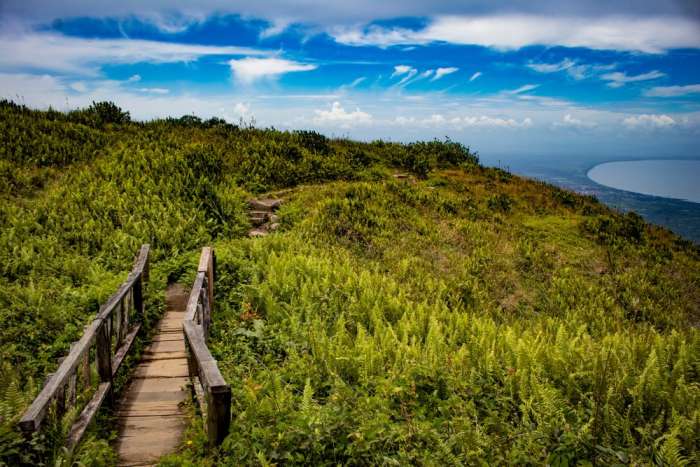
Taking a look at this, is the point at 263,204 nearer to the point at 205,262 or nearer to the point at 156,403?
the point at 205,262

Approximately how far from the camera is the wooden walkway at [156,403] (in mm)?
5352

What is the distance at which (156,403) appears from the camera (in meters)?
6.36

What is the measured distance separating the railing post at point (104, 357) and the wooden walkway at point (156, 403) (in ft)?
1.73

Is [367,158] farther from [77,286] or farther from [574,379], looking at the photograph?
[574,379]

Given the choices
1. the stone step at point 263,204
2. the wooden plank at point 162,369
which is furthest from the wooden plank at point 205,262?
the stone step at point 263,204

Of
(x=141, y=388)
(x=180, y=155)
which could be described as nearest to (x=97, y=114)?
(x=180, y=155)

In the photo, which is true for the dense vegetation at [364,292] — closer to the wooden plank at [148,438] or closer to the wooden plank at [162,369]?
the wooden plank at [148,438]

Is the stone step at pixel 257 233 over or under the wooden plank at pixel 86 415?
over

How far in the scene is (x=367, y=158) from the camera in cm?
2438

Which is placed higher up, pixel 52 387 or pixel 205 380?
pixel 52 387

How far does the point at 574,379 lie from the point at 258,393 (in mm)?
4410

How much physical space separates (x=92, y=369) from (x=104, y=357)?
2.89ft

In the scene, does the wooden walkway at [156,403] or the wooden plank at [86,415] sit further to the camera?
the wooden walkway at [156,403]

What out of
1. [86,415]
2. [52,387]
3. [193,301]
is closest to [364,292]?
[193,301]
